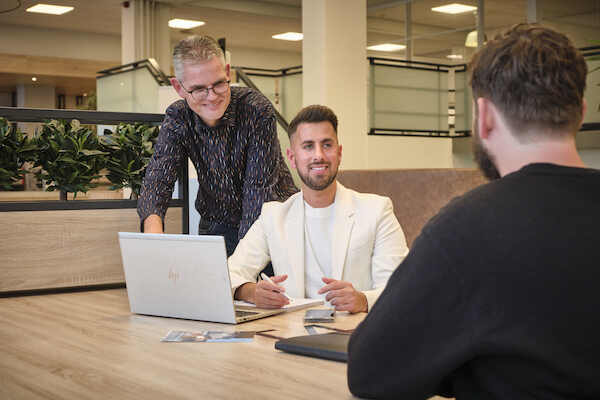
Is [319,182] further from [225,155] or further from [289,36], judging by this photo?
[289,36]

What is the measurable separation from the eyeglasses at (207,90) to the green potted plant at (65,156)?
65 cm

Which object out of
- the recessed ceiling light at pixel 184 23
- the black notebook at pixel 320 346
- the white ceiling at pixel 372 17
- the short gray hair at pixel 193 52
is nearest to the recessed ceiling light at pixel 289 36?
the white ceiling at pixel 372 17

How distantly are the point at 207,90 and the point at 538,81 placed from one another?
159 centimetres

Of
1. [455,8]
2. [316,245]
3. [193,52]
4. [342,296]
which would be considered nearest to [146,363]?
[342,296]

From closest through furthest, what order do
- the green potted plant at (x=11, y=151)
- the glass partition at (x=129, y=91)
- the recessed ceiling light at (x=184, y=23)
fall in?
1. the green potted plant at (x=11, y=151)
2. the glass partition at (x=129, y=91)
3. the recessed ceiling light at (x=184, y=23)

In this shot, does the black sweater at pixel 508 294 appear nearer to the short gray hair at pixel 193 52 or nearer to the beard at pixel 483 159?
the beard at pixel 483 159

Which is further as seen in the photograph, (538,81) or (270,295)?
(270,295)

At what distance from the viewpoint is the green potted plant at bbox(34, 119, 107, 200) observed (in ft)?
9.14

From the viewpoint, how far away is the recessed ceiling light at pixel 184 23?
12.9 metres

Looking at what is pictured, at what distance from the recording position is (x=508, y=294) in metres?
0.88

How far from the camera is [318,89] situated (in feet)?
27.8

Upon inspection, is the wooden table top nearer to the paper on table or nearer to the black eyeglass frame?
the paper on table

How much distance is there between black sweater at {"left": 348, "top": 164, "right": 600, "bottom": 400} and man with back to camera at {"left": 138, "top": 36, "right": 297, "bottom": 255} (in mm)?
1639

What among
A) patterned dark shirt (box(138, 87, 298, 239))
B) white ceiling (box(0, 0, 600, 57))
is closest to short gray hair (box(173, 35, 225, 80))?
patterned dark shirt (box(138, 87, 298, 239))
